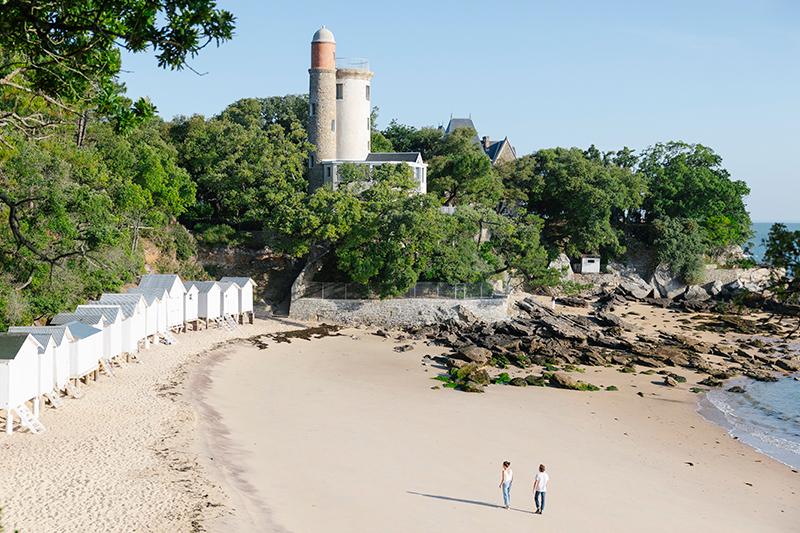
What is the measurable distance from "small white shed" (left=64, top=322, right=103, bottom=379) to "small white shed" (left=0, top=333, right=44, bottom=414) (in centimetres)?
283

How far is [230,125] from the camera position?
53.1m

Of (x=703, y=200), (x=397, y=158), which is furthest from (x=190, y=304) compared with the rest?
(x=703, y=200)

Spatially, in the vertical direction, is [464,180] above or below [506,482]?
above

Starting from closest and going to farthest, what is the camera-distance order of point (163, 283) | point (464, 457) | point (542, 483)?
1. point (542, 483)
2. point (464, 457)
3. point (163, 283)

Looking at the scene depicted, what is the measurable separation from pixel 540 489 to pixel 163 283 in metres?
24.3

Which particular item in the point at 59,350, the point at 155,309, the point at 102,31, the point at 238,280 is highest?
the point at 102,31

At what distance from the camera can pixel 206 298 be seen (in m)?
39.8

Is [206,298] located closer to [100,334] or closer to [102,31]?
[100,334]

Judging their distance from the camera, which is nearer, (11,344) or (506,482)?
(506,482)

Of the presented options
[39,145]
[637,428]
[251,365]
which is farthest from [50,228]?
[637,428]

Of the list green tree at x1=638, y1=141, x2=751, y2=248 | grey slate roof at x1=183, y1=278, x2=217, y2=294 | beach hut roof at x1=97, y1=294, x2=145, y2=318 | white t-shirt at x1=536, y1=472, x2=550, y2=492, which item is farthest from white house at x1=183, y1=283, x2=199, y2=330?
green tree at x1=638, y1=141, x2=751, y2=248

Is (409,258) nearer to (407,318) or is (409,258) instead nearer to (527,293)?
(407,318)

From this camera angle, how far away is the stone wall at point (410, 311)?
4366 cm

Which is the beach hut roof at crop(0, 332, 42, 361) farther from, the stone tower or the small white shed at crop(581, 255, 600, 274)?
the small white shed at crop(581, 255, 600, 274)
